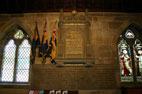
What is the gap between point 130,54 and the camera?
6859 mm

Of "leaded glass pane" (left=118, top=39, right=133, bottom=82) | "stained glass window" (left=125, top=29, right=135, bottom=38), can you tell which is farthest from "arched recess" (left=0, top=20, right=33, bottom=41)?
"stained glass window" (left=125, top=29, right=135, bottom=38)

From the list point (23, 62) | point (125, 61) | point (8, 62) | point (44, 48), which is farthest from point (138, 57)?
point (8, 62)

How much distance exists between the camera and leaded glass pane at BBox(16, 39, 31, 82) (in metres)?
6.66

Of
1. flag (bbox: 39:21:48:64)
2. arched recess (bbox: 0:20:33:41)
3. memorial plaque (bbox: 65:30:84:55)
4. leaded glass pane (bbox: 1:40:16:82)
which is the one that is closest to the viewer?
flag (bbox: 39:21:48:64)

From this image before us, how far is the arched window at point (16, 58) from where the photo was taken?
6.67 m

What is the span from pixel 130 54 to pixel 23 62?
4.76 metres

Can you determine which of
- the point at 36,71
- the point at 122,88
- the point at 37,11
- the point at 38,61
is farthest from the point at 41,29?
the point at 122,88

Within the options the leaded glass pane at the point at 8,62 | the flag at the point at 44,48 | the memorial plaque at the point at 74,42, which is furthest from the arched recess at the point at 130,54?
Answer: the leaded glass pane at the point at 8,62

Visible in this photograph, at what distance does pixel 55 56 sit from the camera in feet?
20.7

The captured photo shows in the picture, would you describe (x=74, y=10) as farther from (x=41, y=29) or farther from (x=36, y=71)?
(x=36, y=71)

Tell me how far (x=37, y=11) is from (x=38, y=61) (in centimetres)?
229

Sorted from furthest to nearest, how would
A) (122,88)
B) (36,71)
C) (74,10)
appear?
(74,10)
(36,71)
(122,88)

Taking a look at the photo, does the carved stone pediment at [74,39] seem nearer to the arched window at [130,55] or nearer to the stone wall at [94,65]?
the stone wall at [94,65]

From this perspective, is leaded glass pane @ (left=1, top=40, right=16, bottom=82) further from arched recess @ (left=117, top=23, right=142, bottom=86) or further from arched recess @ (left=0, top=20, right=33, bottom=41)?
arched recess @ (left=117, top=23, right=142, bottom=86)
